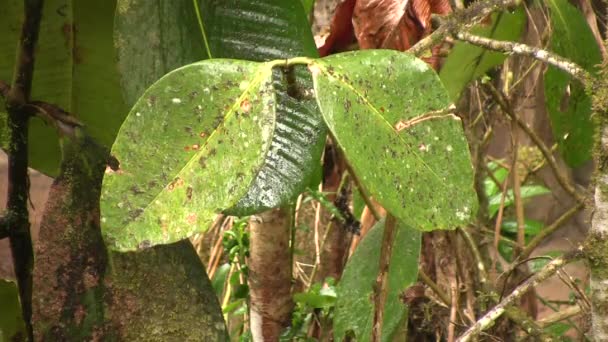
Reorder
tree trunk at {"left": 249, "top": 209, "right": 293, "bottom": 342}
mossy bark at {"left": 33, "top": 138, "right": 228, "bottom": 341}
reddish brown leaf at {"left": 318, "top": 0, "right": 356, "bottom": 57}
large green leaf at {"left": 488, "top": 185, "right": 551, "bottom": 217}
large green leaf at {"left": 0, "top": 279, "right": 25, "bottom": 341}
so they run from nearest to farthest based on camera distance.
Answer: mossy bark at {"left": 33, "top": 138, "right": 228, "bottom": 341}, large green leaf at {"left": 0, "top": 279, "right": 25, "bottom": 341}, reddish brown leaf at {"left": 318, "top": 0, "right": 356, "bottom": 57}, tree trunk at {"left": 249, "top": 209, "right": 293, "bottom": 342}, large green leaf at {"left": 488, "top": 185, "right": 551, "bottom": 217}

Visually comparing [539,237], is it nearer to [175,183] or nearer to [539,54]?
[539,54]

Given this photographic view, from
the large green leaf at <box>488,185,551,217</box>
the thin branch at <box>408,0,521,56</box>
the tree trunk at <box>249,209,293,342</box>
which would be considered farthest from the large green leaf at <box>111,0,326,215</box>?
the large green leaf at <box>488,185,551,217</box>

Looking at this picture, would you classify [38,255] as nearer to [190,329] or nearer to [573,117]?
[190,329]

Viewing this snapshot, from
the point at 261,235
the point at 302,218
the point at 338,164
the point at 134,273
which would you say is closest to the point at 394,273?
the point at 261,235

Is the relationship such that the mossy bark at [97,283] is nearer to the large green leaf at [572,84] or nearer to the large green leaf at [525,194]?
the large green leaf at [572,84]

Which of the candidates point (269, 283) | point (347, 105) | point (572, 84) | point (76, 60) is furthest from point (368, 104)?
point (269, 283)

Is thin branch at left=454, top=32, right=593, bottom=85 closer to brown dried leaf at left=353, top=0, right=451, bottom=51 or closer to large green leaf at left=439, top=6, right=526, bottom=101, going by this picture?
brown dried leaf at left=353, top=0, right=451, bottom=51
